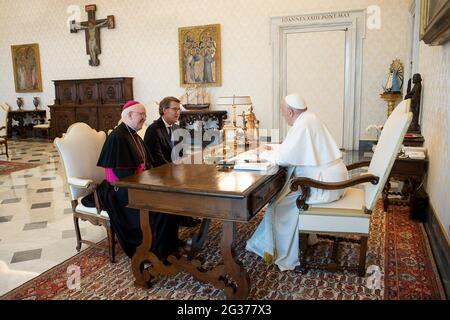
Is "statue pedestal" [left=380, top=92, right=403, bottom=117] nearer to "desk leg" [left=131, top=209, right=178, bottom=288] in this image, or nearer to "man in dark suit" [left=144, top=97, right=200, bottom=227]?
"man in dark suit" [left=144, top=97, right=200, bottom=227]

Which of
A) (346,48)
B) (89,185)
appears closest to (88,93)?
(346,48)

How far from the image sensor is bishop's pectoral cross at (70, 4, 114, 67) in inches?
403

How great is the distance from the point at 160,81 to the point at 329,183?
25.4 ft

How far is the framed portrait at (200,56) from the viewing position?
9133mm

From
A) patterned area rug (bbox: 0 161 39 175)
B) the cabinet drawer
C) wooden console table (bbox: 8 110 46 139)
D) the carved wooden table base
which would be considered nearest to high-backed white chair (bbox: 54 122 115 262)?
the carved wooden table base

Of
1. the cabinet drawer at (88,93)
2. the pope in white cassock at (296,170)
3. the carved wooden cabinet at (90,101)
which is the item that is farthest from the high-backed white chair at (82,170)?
the cabinet drawer at (88,93)

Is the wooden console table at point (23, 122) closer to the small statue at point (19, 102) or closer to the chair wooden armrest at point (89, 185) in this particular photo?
the small statue at point (19, 102)

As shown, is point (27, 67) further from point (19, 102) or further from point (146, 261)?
point (146, 261)

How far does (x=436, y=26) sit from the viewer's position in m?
3.16

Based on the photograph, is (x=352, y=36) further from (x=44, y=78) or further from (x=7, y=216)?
(x=44, y=78)

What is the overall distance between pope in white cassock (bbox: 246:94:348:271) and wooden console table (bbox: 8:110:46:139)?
33.9 ft

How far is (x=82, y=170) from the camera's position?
357 cm
